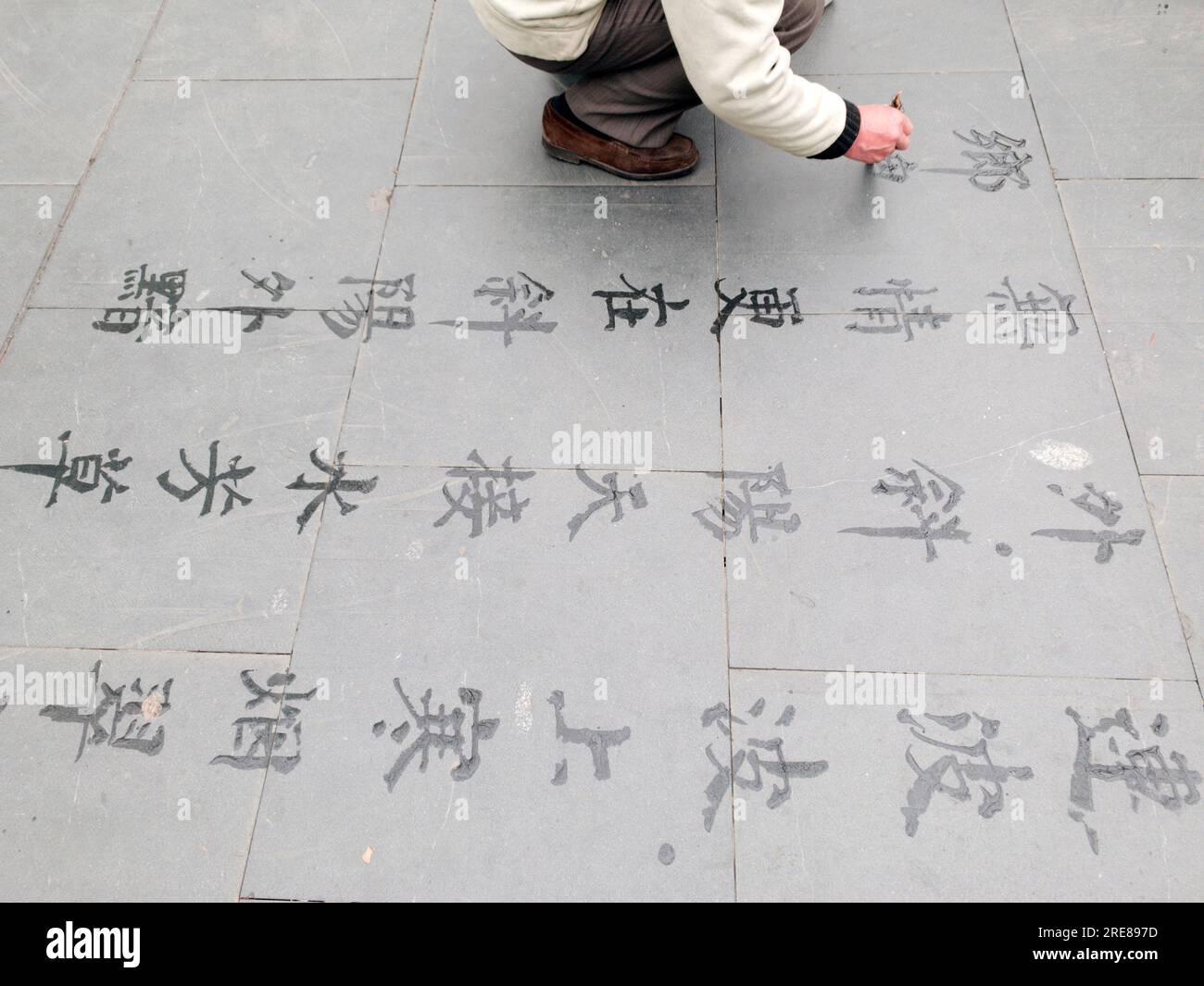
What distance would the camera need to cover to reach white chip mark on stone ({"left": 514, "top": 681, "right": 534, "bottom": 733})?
181 cm

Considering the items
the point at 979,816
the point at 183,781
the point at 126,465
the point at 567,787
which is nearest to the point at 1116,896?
the point at 979,816

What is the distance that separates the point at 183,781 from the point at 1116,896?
1.63m

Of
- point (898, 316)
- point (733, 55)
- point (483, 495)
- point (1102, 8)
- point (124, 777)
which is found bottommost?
point (124, 777)

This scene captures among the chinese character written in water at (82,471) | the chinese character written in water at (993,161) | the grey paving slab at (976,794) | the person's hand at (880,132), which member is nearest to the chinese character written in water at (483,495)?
the grey paving slab at (976,794)

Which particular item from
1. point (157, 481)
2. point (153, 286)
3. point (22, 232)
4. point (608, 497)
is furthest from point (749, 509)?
point (22, 232)

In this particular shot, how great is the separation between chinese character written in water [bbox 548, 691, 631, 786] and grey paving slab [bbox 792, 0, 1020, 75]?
6.32ft

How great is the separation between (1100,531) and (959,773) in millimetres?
610

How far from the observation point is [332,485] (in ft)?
6.94

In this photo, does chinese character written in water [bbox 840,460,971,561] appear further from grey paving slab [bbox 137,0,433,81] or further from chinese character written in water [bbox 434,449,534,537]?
grey paving slab [bbox 137,0,433,81]

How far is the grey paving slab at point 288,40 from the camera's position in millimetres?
2932

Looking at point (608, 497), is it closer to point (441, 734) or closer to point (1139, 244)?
point (441, 734)

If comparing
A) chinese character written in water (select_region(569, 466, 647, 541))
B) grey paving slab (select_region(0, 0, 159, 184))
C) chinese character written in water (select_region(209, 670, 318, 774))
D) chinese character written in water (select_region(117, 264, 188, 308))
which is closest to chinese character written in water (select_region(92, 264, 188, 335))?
chinese character written in water (select_region(117, 264, 188, 308))

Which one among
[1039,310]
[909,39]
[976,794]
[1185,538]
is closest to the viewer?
[976,794]

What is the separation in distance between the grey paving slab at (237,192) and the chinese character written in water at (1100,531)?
5.56 feet
